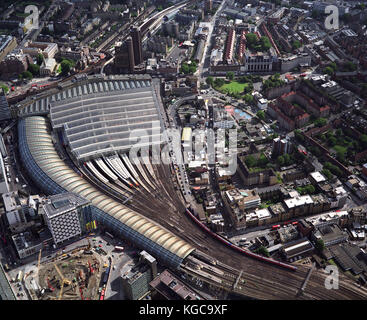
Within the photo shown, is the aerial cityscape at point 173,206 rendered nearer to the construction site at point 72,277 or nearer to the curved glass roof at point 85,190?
the construction site at point 72,277

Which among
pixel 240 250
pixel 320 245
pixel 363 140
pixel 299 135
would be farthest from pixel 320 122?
pixel 240 250

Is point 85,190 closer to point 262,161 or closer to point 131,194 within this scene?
point 131,194

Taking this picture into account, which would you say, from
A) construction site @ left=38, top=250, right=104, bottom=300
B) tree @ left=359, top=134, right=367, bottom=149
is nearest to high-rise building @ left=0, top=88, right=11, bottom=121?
construction site @ left=38, top=250, right=104, bottom=300

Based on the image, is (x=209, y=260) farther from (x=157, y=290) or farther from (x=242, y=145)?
(x=242, y=145)

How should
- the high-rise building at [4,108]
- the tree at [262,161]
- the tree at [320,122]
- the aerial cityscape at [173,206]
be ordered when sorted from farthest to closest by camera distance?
the high-rise building at [4,108] < the tree at [320,122] < the tree at [262,161] < the aerial cityscape at [173,206]

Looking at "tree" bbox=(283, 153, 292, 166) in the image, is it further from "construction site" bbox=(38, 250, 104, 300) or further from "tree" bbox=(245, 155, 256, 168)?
"construction site" bbox=(38, 250, 104, 300)

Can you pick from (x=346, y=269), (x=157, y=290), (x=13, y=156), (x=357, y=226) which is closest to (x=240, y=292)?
(x=157, y=290)

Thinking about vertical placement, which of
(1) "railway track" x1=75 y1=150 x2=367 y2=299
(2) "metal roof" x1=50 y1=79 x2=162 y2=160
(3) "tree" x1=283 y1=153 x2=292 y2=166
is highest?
(2) "metal roof" x1=50 y1=79 x2=162 y2=160

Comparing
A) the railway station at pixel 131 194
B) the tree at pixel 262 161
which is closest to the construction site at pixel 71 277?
the railway station at pixel 131 194
